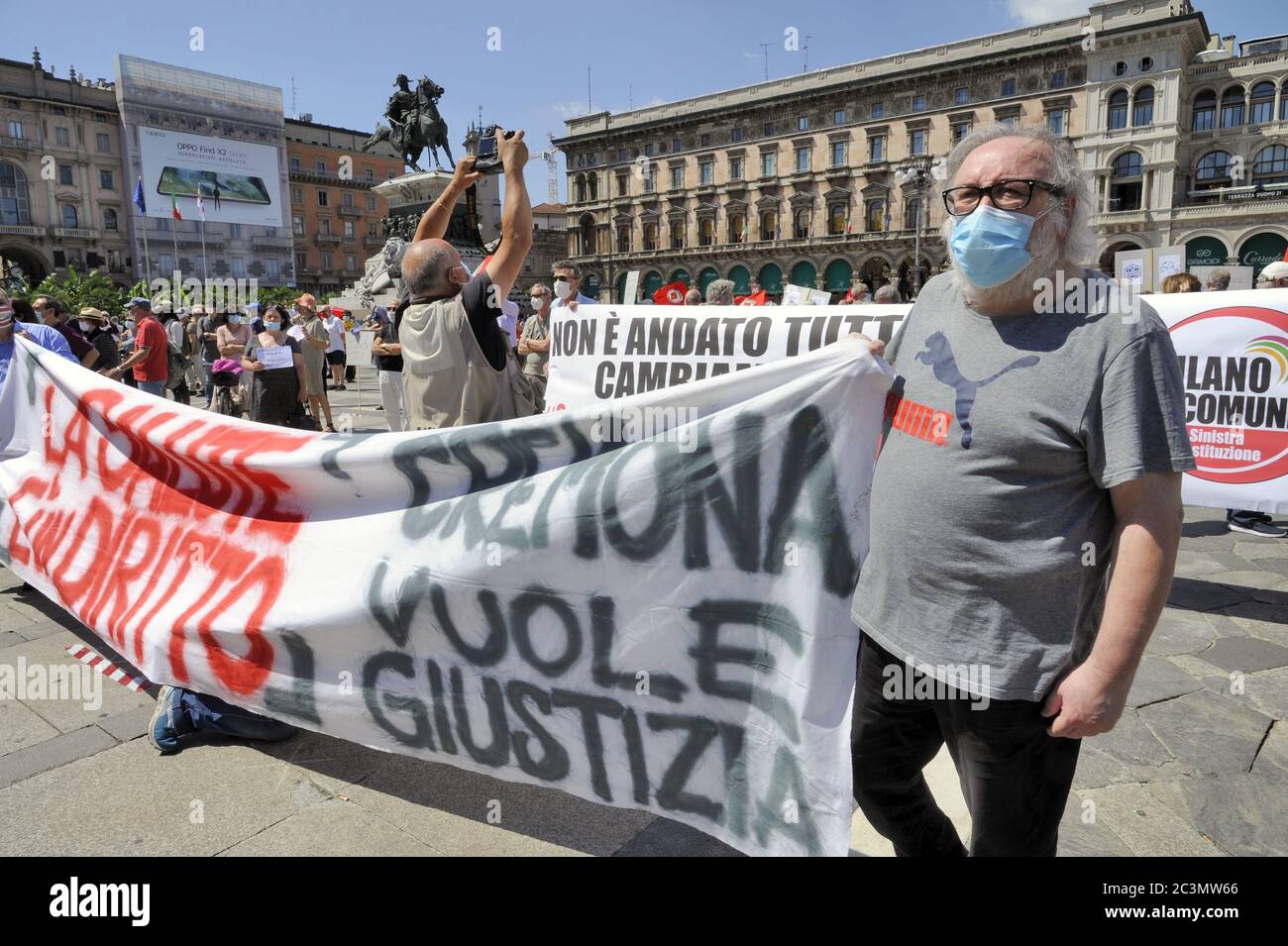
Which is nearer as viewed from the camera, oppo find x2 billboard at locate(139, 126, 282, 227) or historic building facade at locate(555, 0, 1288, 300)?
historic building facade at locate(555, 0, 1288, 300)

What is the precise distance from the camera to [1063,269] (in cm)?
156

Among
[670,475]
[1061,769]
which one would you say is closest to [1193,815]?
[1061,769]

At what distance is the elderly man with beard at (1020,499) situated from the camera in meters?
1.38

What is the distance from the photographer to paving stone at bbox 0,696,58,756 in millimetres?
2863

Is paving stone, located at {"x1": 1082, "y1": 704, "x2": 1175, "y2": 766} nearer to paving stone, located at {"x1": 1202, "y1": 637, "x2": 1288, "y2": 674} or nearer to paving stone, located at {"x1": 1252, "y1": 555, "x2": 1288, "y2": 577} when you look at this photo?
paving stone, located at {"x1": 1202, "y1": 637, "x2": 1288, "y2": 674}

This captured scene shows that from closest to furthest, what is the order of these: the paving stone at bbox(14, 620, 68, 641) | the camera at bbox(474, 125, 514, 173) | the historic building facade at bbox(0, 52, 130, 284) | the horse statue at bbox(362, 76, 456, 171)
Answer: the camera at bbox(474, 125, 514, 173), the paving stone at bbox(14, 620, 68, 641), the horse statue at bbox(362, 76, 456, 171), the historic building facade at bbox(0, 52, 130, 284)

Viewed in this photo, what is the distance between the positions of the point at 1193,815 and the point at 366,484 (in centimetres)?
274

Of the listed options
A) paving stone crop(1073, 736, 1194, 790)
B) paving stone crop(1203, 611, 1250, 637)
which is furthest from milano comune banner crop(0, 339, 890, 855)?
paving stone crop(1203, 611, 1250, 637)

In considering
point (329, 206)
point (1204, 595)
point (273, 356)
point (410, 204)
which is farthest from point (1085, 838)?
point (329, 206)

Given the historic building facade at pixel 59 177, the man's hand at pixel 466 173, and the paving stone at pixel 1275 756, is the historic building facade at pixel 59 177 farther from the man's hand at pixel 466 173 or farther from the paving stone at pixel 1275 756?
the paving stone at pixel 1275 756

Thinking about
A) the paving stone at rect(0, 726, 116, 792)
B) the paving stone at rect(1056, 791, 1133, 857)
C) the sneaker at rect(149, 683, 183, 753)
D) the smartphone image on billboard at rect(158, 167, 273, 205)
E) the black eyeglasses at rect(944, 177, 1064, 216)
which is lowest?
the paving stone at rect(1056, 791, 1133, 857)

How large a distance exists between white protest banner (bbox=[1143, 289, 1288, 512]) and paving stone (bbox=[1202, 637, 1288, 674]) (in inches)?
44.5

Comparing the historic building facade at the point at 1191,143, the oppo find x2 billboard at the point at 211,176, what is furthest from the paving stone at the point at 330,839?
the oppo find x2 billboard at the point at 211,176
